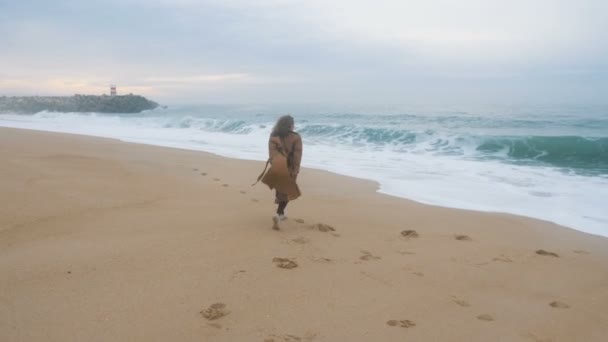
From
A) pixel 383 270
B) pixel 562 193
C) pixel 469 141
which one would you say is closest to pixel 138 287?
pixel 383 270

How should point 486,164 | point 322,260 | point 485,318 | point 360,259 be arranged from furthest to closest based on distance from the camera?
point 486,164, point 360,259, point 322,260, point 485,318

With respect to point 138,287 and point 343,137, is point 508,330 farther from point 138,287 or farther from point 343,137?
point 343,137

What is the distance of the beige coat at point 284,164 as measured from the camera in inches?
207

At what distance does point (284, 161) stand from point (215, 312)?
96.5 inches

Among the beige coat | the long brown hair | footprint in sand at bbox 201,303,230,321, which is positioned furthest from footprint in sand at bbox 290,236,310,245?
footprint in sand at bbox 201,303,230,321

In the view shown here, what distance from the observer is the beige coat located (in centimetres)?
527

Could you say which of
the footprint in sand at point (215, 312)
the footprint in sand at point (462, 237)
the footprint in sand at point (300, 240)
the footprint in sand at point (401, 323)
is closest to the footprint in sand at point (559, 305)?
the footprint in sand at point (401, 323)

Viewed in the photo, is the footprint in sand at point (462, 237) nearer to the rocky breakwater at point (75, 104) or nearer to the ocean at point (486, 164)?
the ocean at point (486, 164)

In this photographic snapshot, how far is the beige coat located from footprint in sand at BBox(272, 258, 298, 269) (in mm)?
1218

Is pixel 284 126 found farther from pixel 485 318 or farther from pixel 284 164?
pixel 485 318

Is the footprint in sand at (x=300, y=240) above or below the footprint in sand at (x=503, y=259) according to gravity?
above

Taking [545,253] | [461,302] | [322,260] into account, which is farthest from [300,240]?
[545,253]

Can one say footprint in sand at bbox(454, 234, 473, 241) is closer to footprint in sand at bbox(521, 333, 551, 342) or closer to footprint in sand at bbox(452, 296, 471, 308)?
footprint in sand at bbox(452, 296, 471, 308)

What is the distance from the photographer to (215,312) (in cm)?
311
